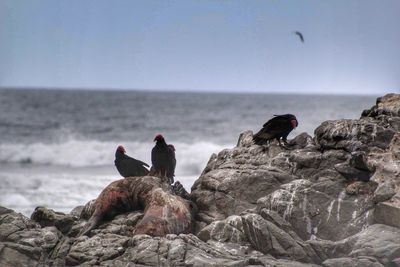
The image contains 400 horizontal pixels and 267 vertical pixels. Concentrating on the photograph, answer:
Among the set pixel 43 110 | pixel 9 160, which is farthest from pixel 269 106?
pixel 9 160

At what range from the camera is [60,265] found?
10031 mm

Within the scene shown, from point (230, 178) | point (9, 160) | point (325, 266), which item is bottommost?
point (9, 160)

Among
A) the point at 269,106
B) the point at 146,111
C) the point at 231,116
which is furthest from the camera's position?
the point at 269,106

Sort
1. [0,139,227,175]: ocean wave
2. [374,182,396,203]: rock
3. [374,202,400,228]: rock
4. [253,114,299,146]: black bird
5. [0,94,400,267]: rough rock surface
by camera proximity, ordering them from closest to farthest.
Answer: [0,94,400,267]: rough rock surface, [374,202,400,228]: rock, [374,182,396,203]: rock, [253,114,299,146]: black bird, [0,139,227,175]: ocean wave

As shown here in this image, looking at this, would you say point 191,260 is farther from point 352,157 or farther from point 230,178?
point 352,157

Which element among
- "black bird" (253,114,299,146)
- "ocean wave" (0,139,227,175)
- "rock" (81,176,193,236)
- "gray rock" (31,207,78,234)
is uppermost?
"black bird" (253,114,299,146)

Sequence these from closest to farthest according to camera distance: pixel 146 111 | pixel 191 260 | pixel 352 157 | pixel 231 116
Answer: pixel 191 260
pixel 352 157
pixel 231 116
pixel 146 111

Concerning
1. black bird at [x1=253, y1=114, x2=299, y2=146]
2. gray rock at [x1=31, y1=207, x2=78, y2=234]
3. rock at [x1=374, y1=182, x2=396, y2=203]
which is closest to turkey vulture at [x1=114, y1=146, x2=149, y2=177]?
gray rock at [x1=31, y1=207, x2=78, y2=234]

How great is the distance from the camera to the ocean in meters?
24.5

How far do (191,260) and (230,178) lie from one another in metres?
2.68

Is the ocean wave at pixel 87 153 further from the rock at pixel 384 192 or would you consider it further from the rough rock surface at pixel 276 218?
the rock at pixel 384 192

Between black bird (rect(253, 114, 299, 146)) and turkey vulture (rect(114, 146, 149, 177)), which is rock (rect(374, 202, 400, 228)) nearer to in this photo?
black bird (rect(253, 114, 299, 146))

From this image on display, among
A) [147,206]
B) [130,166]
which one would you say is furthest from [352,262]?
[130,166]

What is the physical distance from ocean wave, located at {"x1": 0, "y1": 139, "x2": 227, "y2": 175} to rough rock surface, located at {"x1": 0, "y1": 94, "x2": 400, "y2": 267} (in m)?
18.8
